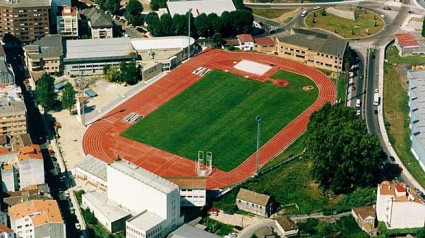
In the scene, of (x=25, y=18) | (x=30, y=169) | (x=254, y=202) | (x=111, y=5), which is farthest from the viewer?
(x=111, y=5)

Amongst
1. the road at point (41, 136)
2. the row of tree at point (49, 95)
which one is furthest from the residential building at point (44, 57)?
the row of tree at point (49, 95)

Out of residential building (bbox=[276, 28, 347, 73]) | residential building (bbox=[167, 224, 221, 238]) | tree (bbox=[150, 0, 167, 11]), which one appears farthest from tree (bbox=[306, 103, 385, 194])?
tree (bbox=[150, 0, 167, 11])

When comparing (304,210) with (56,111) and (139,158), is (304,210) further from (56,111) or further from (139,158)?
(56,111)

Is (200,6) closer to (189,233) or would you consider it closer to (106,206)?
(106,206)

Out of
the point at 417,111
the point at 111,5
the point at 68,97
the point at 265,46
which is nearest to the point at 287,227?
the point at 417,111

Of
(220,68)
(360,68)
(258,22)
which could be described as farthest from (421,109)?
(258,22)

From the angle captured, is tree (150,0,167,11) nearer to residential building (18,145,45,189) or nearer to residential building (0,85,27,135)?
residential building (0,85,27,135)

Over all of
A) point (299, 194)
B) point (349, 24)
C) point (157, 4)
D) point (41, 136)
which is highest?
point (157, 4)
